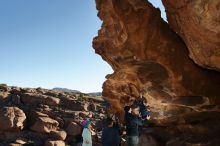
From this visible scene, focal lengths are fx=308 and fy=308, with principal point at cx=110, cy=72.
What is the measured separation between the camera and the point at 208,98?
46.5 ft

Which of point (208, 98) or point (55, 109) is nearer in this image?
point (208, 98)

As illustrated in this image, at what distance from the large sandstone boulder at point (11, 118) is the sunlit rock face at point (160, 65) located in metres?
26.9

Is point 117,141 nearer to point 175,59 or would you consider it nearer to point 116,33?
point 175,59

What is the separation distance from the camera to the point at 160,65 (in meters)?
14.6

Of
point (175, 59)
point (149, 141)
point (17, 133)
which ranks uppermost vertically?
point (175, 59)

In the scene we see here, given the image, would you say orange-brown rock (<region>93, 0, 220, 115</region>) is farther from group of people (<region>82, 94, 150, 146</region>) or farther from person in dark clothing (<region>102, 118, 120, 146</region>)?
person in dark clothing (<region>102, 118, 120, 146</region>)

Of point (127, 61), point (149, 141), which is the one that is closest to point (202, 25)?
point (127, 61)

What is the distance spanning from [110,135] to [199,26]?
531cm

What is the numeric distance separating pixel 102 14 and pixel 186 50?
15.7 feet

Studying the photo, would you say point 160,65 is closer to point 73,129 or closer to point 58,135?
point 58,135

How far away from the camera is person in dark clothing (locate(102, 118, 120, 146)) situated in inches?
466

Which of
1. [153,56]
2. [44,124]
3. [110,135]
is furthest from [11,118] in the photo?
[110,135]

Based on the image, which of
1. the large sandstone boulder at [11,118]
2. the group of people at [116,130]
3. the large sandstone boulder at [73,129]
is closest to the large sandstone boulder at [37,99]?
the large sandstone boulder at [11,118]

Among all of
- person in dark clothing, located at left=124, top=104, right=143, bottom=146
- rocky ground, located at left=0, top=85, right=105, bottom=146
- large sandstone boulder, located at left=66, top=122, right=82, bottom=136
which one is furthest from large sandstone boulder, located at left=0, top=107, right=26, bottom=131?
person in dark clothing, located at left=124, top=104, right=143, bottom=146
